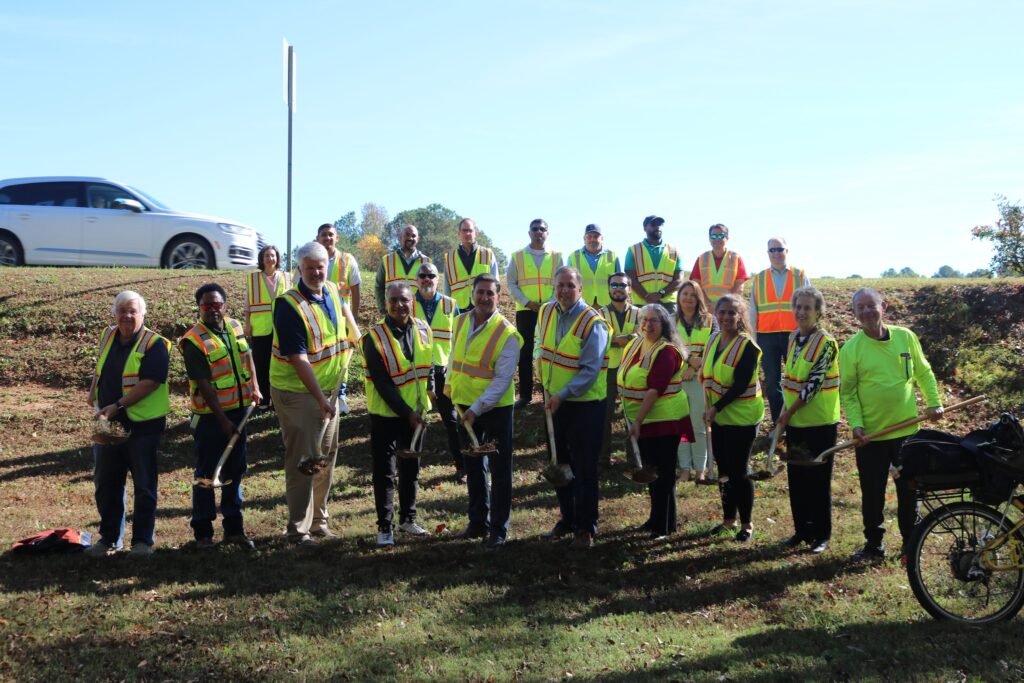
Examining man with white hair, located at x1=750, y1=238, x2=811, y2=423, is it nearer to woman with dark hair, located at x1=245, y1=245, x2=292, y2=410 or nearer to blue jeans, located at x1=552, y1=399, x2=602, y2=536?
blue jeans, located at x1=552, y1=399, x2=602, y2=536

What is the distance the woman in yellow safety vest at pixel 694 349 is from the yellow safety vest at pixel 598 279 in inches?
81.7

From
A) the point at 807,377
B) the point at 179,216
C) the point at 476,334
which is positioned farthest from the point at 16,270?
the point at 807,377

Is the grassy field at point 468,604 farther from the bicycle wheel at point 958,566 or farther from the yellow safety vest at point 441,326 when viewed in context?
the yellow safety vest at point 441,326

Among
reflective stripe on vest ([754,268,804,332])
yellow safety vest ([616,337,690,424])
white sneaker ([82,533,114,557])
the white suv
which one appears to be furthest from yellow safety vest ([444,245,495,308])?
the white suv

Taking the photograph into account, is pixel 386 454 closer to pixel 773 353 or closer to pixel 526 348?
pixel 526 348

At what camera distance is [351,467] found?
36.5 ft

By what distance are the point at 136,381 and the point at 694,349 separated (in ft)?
16.8

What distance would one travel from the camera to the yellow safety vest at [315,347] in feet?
23.8

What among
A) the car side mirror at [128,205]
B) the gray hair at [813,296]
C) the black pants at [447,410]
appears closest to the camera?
the gray hair at [813,296]

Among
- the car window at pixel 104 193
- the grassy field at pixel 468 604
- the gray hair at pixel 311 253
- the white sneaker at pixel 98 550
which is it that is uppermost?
the car window at pixel 104 193

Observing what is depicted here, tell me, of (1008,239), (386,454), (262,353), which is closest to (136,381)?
(386,454)

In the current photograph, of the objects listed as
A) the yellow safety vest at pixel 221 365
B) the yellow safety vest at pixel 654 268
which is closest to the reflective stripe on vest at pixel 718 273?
the yellow safety vest at pixel 654 268

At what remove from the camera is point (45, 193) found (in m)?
17.9

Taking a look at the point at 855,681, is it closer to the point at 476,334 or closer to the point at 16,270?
the point at 476,334
